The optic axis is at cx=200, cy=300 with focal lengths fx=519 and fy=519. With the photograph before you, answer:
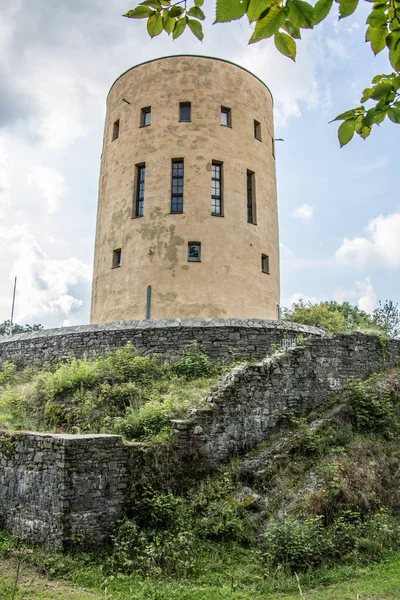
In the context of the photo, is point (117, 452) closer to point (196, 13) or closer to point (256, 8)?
point (196, 13)

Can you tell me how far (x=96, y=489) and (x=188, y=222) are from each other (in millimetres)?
11703

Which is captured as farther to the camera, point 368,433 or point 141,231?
point 141,231

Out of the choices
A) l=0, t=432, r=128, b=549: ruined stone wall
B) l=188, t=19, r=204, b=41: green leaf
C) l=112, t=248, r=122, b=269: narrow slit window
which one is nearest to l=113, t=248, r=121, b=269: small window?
l=112, t=248, r=122, b=269: narrow slit window

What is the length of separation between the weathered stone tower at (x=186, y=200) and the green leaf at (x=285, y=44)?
15.2 m

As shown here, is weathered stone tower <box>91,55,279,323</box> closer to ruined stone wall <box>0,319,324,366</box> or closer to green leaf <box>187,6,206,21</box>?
ruined stone wall <box>0,319,324,366</box>

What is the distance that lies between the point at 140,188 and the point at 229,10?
17.5m

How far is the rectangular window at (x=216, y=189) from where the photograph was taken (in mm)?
19469

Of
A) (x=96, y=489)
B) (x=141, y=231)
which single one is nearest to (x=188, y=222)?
(x=141, y=231)

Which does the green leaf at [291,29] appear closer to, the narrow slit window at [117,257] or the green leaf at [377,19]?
the green leaf at [377,19]

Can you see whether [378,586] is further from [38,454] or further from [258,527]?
[38,454]

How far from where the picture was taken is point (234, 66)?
21.0 meters

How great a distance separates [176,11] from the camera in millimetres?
3523

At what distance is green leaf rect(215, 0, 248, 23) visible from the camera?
9.57ft

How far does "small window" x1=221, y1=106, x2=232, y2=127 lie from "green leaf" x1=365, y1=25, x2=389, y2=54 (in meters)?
17.9
